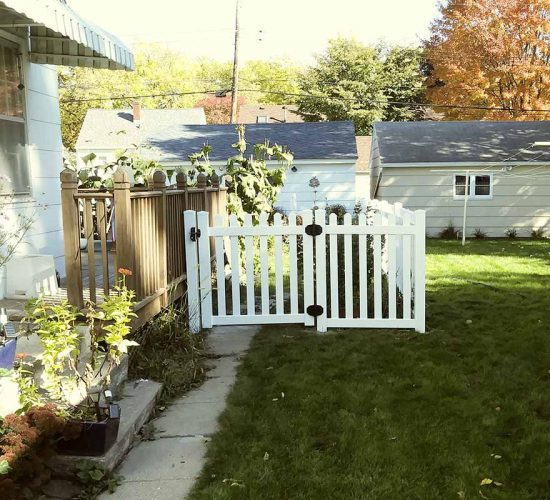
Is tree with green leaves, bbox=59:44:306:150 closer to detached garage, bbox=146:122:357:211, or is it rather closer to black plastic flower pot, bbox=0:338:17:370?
detached garage, bbox=146:122:357:211

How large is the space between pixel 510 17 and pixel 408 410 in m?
20.7

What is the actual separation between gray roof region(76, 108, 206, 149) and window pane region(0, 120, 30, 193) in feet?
72.2

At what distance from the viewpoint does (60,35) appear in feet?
17.7

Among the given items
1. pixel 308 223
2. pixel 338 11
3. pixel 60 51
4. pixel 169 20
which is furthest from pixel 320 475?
pixel 169 20

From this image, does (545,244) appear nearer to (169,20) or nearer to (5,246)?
(5,246)

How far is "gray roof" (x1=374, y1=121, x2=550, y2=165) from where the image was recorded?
17312 mm

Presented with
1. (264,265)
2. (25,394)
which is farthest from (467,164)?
(25,394)

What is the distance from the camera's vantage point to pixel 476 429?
350 centimetres

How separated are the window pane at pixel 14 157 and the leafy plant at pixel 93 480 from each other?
9.48 ft

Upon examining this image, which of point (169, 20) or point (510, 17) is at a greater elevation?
point (169, 20)

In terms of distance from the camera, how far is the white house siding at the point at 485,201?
56.8 feet

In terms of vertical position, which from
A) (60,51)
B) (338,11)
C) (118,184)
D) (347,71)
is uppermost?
(338,11)

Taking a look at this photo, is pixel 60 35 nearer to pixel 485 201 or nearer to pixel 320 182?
pixel 320 182

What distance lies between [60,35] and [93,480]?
406 centimetres
